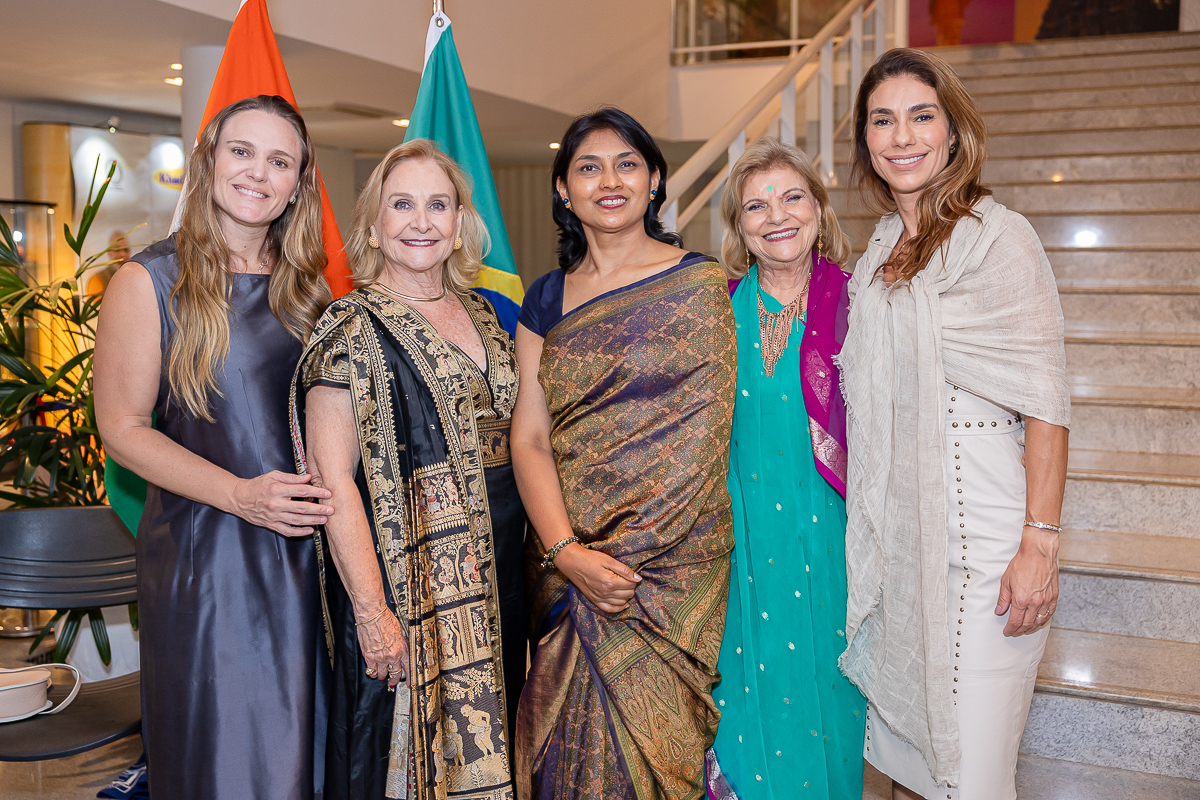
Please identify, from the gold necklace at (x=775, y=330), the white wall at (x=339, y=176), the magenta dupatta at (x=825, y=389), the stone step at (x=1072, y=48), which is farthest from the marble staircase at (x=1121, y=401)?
the white wall at (x=339, y=176)

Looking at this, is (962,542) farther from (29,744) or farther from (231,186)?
(29,744)

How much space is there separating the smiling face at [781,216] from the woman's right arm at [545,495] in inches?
20.4

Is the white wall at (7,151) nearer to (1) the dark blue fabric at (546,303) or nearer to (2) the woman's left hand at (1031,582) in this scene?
(1) the dark blue fabric at (546,303)

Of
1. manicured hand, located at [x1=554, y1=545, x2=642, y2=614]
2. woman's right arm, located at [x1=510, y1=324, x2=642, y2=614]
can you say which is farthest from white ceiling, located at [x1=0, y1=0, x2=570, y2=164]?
manicured hand, located at [x1=554, y1=545, x2=642, y2=614]

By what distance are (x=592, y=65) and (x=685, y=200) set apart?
150 inches

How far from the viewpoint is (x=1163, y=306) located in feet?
11.7

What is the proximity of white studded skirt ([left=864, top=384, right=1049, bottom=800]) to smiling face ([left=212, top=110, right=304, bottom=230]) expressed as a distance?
1318 mm

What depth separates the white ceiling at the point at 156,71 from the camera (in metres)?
3.95

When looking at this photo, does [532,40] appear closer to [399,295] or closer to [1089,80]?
[1089,80]

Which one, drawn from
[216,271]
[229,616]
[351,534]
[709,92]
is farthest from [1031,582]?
[709,92]

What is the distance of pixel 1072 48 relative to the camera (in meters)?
6.41

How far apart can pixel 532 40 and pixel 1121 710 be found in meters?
5.20

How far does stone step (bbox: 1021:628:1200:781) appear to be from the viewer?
2301 millimetres

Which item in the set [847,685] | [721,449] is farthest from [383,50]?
[847,685]
